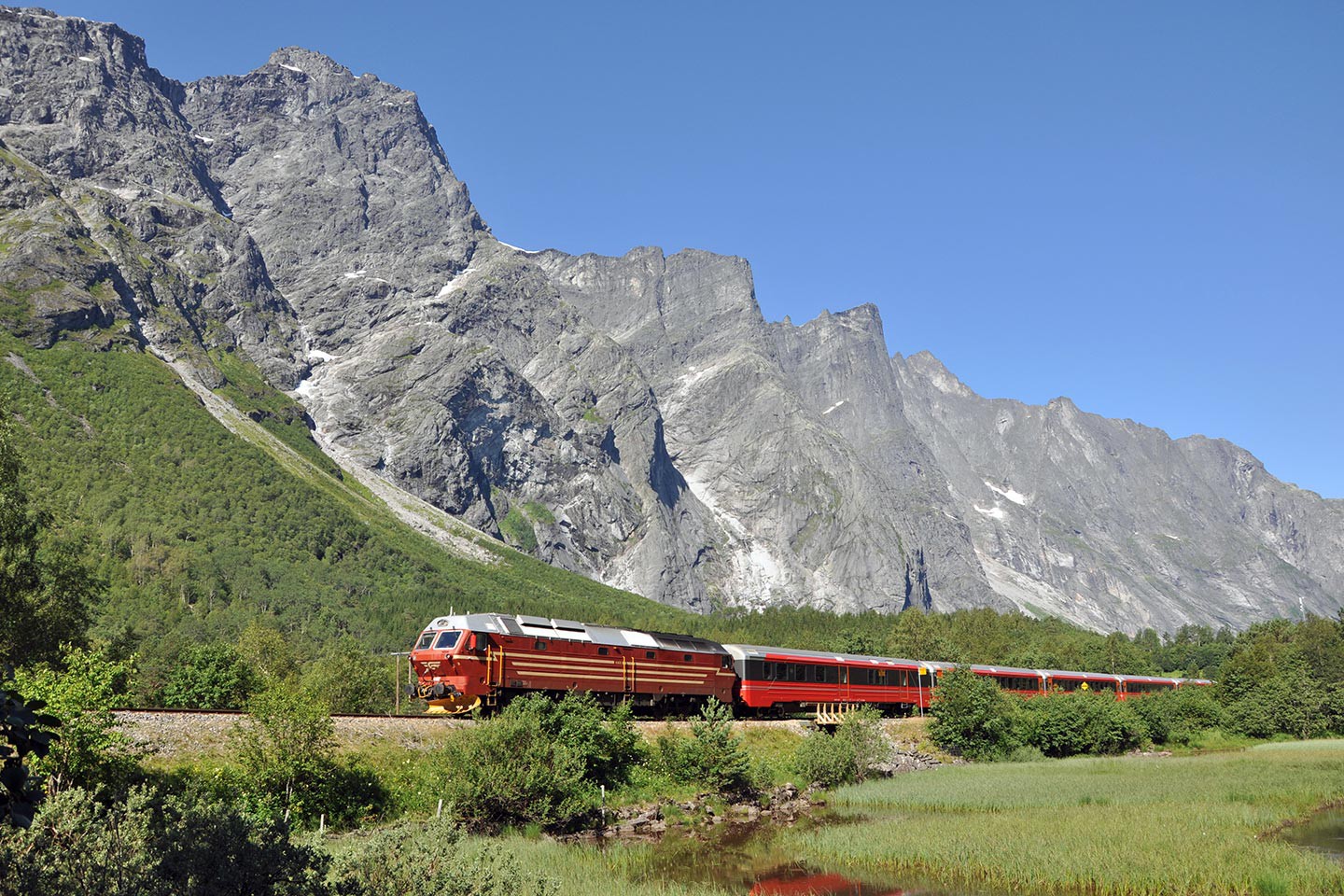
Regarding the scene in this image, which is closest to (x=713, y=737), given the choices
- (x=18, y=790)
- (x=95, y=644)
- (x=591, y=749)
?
(x=591, y=749)

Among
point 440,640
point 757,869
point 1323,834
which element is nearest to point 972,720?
point 1323,834

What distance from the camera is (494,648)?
45.7m

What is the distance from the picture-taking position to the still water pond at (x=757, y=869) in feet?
102

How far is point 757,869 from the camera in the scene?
34.5m

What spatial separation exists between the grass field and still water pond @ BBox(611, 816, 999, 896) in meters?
1.09

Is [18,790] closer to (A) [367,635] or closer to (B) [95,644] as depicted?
(B) [95,644]

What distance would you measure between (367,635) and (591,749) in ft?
474

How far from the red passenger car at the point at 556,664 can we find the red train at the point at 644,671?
0.06 meters

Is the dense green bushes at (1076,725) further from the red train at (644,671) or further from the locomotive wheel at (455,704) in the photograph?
the locomotive wheel at (455,704)

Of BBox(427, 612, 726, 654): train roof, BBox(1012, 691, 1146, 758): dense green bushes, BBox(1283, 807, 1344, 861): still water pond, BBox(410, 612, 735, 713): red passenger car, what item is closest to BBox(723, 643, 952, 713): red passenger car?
BBox(410, 612, 735, 713): red passenger car

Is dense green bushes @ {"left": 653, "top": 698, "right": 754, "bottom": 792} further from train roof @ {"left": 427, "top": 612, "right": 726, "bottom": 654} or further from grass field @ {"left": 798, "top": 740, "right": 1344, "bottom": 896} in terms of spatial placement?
train roof @ {"left": 427, "top": 612, "right": 726, "bottom": 654}

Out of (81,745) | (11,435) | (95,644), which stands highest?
(11,435)

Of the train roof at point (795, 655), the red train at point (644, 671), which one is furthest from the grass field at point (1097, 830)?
the train roof at point (795, 655)

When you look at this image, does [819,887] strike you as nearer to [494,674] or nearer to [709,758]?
[709,758]
